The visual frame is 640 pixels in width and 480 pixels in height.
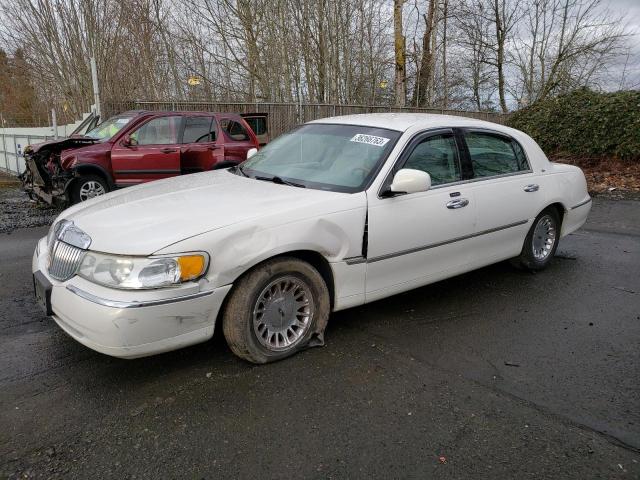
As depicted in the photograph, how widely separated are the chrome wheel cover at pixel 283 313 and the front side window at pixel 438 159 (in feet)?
4.39

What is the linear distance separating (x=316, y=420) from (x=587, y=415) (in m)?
1.50

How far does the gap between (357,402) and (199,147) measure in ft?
24.7

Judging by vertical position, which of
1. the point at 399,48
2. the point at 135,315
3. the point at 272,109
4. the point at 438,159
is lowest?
the point at 135,315

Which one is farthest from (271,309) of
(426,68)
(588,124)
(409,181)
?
(426,68)

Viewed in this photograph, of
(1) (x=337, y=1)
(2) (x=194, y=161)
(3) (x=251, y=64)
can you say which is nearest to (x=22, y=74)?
(3) (x=251, y=64)

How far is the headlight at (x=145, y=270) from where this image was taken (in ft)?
9.21

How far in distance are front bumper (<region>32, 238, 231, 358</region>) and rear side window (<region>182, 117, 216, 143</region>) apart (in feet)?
22.6

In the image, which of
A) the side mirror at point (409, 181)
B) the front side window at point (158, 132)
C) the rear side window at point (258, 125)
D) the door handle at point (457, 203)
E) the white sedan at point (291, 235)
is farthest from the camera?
the rear side window at point (258, 125)

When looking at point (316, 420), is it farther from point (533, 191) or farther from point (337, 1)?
point (337, 1)

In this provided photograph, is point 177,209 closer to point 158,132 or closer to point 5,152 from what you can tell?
point 158,132

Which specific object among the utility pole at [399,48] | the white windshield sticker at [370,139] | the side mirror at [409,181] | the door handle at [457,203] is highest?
the utility pole at [399,48]

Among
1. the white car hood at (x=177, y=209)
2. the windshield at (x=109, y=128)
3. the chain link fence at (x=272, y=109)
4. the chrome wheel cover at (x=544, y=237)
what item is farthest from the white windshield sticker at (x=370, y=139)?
the chain link fence at (x=272, y=109)

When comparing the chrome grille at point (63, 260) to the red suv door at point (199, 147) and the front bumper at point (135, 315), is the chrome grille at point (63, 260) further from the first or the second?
the red suv door at point (199, 147)

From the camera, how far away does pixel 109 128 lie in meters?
9.50
